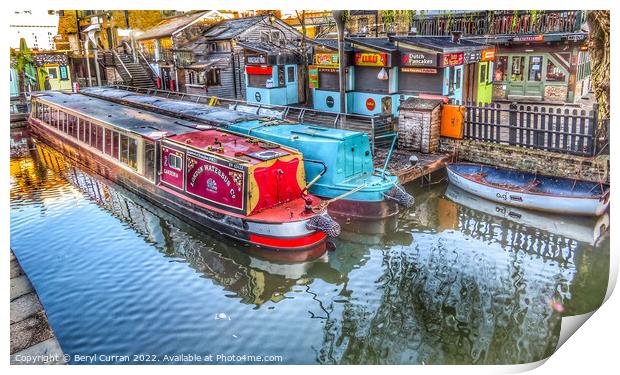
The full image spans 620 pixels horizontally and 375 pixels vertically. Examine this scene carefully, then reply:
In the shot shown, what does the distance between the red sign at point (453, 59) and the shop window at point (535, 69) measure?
8.17ft

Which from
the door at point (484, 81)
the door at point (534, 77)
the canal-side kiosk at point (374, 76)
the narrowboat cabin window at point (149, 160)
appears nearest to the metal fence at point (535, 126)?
the door at point (534, 77)

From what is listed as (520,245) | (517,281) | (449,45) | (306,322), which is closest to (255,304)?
(306,322)

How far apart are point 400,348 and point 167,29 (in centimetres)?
926

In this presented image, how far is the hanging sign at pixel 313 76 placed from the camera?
15398mm

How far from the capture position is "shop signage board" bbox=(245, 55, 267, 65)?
16.2 m

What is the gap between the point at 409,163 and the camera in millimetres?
12078

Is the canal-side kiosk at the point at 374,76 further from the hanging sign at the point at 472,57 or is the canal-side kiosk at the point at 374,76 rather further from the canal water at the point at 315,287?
the canal water at the point at 315,287

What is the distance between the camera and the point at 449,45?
13164 millimetres

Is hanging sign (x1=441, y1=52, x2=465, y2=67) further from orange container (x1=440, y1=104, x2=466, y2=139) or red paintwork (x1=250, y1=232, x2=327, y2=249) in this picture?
red paintwork (x1=250, y1=232, x2=327, y2=249)

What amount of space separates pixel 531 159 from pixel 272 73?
334 inches

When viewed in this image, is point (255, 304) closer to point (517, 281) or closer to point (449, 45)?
point (517, 281)

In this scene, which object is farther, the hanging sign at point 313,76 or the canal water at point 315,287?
the hanging sign at point 313,76

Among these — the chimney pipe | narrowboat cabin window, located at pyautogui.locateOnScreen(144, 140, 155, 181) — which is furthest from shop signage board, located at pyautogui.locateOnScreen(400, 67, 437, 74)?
narrowboat cabin window, located at pyautogui.locateOnScreen(144, 140, 155, 181)

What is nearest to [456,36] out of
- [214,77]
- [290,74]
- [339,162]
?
[339,162]
